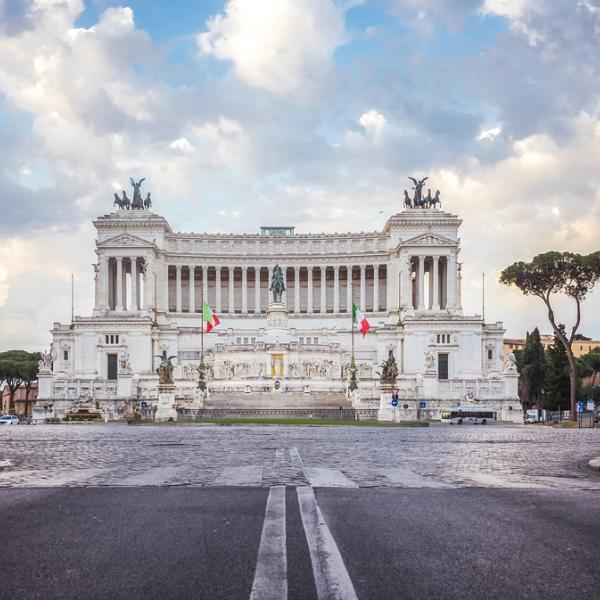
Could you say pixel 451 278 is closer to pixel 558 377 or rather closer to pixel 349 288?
pixel 349 288

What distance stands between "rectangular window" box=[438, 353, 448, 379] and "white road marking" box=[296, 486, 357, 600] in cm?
9516

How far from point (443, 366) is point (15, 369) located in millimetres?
61033

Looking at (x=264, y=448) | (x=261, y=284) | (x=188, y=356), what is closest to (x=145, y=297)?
(x=188, y=356)

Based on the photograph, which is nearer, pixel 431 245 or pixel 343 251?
pixel 431 245

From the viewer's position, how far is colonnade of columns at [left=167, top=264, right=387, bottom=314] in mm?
123750

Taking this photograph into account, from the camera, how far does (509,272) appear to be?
82062 millimetres

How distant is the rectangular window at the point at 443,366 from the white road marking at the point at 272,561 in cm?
9513

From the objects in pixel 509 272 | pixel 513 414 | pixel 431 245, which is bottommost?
pixel 513 414

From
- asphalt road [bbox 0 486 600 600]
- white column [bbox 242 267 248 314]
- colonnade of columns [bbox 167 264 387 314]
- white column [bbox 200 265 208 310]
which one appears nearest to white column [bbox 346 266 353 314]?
colonnade of columns [bbox 167 264 387 314]

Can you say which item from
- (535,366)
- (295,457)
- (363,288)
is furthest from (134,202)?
(295,457)

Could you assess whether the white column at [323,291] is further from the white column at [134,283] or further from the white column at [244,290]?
the white column at [134,283]

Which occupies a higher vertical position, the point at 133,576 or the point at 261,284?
the point at 261,284

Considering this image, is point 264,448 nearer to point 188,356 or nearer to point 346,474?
point 346,474

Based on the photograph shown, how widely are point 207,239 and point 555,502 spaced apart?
113m
